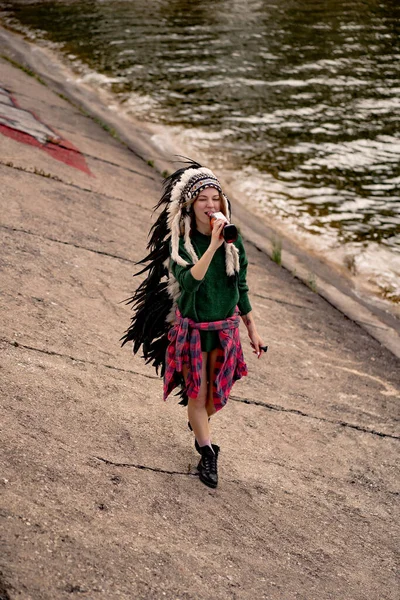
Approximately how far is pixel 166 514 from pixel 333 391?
2.59 meters

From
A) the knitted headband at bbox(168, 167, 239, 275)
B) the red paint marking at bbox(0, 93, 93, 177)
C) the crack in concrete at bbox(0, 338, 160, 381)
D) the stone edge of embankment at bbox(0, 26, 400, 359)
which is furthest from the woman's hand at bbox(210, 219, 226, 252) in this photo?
the red paint marking at bbox(0, 93, 93, 177)

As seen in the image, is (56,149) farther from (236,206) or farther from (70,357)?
(70,357)

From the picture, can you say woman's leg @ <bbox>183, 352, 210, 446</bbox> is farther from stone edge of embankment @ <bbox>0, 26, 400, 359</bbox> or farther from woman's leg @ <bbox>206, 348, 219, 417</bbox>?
stone edge of embankment @ <bbox>0, 26, 400, 359</bbox>

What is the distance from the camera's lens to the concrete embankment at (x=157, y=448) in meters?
3.53

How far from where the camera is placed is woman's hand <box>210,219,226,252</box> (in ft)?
12.3

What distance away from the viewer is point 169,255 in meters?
4.21

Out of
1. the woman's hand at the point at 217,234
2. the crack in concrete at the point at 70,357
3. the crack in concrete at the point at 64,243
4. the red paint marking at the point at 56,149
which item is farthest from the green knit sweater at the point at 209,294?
the red paint marking at the point at 56,149

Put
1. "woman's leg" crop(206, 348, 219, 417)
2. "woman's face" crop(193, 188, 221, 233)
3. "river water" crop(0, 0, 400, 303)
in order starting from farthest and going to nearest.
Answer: "river water" crop(0, 0, 400, 303), "woman's leg" crop(206, 348, 219, 417), "woman's face" crop(193, 188, 221, 233)

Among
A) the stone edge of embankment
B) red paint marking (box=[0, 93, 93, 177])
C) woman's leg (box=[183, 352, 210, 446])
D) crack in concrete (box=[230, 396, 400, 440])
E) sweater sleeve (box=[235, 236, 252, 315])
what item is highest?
sweater sleeve (box=[235, 236, 252, 315])

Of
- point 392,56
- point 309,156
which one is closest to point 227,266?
point 309,156

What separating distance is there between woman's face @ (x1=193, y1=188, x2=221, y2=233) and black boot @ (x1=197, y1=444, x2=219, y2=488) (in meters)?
1.20

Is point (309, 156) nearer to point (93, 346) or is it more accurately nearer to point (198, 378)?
point (93, 346)

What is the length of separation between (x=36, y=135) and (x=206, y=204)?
21.1 ft

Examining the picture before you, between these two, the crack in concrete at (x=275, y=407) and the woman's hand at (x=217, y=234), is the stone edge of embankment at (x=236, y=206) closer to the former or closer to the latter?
the crack in concrete at (x=275, y=407)
